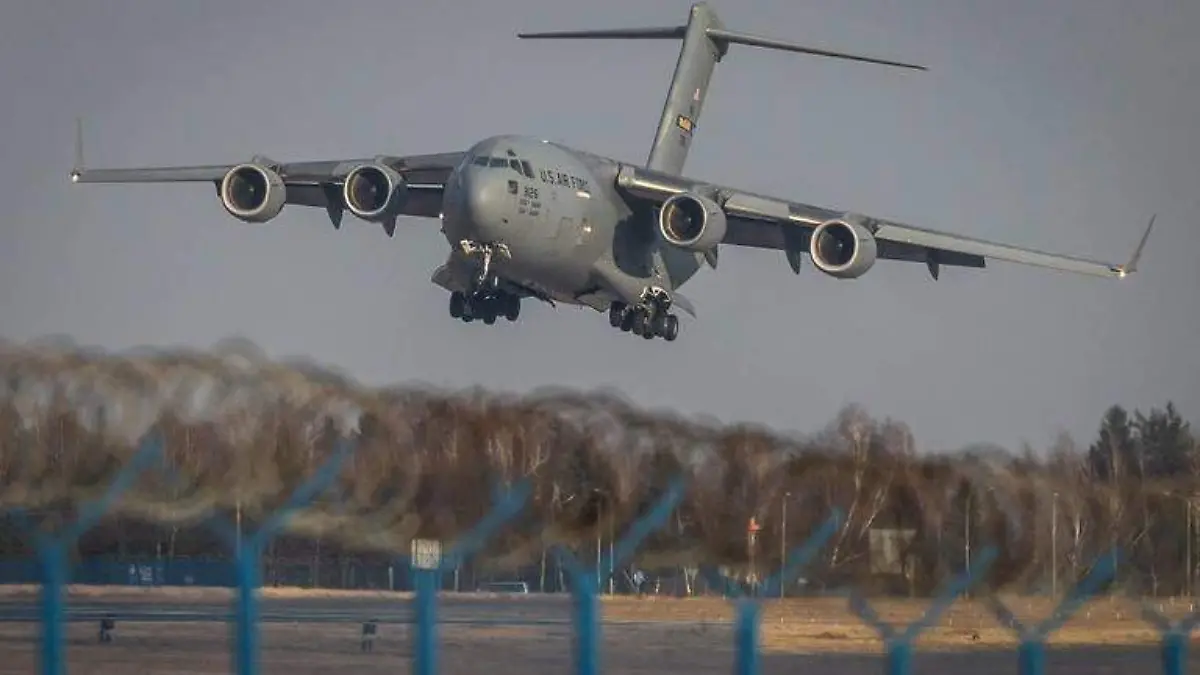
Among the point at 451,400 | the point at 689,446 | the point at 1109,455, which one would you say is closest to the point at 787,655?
the point at 689,446

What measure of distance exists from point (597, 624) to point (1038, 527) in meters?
9.84

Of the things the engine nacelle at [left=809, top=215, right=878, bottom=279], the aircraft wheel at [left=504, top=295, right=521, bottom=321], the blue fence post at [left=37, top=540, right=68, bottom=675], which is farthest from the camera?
the aircraft wheel at [left=504, top=295, right=521, bottom=321]

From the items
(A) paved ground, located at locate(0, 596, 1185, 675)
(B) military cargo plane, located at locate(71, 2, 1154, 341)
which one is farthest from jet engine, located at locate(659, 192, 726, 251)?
(A) paved ground, located at locate(0, 596, 1185, 675)

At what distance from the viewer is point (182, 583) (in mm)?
20953

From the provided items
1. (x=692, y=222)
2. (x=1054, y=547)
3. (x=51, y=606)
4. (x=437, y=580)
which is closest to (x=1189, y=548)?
(x=1054, y=547)

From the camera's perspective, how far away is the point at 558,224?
70.0ft

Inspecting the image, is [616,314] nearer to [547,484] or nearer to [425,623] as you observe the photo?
[547,484]

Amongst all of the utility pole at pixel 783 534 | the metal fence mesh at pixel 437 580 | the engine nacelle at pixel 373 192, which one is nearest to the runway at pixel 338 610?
the metal fence mesh at pixel 437 580

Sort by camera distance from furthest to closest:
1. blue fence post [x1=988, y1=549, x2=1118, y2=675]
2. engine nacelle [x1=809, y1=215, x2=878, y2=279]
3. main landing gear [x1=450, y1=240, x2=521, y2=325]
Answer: main landing gear [x1=450, y1=240, x2=521, y2=325]
engine nacelle [x1=809, y1=215, x2=878, y2=279]
blue fence post [x1=988, y1=549, x2=1118, y2=675]

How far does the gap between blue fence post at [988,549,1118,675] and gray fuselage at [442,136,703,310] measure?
591cm

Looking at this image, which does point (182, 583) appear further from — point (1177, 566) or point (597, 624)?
point (597, 624)

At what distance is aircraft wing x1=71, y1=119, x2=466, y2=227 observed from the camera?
22.5 metres

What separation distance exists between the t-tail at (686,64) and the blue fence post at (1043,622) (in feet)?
33.1

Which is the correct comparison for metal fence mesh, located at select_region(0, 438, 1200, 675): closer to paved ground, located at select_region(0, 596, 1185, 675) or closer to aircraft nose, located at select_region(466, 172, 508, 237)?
paved ground, located at select_region(0, 596, 1185, 675)
